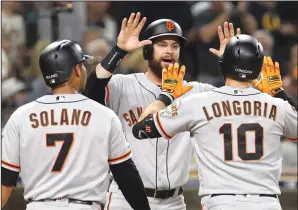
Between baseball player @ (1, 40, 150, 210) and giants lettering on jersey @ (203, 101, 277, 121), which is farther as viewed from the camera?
giants lettering on jersey @ (203, 101, 277, 121)

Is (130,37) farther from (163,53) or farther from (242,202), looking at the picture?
(242,202)

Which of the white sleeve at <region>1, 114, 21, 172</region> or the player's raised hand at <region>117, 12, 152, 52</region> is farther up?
the player's raised hand at <region>117, 12, 152, 52</region>

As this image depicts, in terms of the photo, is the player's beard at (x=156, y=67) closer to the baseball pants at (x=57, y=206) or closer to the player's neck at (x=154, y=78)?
the player's neck at (x=154, y=78)

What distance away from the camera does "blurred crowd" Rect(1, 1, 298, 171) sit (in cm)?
876

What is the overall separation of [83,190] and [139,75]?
157 cm

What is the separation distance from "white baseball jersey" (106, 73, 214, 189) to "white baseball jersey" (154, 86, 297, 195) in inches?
32.5

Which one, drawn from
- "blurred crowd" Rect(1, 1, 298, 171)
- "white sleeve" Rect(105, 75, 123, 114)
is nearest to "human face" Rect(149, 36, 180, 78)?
"white sleeve" Rect(105, 75, 123, 114)

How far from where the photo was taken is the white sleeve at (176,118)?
4.12 m

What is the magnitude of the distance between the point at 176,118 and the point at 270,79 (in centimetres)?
87

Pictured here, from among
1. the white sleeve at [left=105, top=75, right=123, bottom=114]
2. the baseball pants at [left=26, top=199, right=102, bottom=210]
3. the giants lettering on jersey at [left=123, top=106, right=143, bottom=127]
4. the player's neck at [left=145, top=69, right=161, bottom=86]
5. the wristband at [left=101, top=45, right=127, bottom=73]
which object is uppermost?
the wristband at [left=101, top=45, right=127, bottom=73]

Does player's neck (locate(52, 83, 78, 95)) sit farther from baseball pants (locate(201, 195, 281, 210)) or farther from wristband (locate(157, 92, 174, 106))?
baseball pants (locate(201, 195, 281, 210))

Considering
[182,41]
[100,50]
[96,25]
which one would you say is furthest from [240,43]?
[96,25]

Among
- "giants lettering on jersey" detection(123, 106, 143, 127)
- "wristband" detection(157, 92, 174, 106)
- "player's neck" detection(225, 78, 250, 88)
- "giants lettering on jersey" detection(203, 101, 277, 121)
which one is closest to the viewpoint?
"giants lettering on jersey" detection(203, 101, 277, 121)

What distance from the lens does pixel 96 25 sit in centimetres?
970
